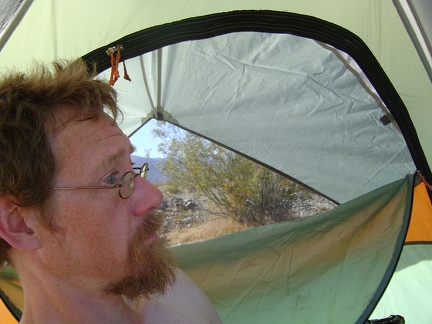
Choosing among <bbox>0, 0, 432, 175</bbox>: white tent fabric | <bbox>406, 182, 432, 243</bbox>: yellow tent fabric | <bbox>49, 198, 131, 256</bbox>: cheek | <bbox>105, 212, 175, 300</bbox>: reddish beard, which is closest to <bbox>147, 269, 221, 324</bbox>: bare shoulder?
<bbox>105, 212, 175, 300</bbox>: reddish beard

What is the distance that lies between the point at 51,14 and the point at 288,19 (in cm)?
64

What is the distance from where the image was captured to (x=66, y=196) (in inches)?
36.0

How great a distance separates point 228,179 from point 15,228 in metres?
1.25

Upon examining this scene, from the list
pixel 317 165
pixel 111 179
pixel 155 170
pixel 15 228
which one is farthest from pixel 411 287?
pixel 15 228

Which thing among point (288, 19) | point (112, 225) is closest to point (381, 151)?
point (288, 19)

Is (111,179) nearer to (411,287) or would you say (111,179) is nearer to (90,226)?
(90,226)

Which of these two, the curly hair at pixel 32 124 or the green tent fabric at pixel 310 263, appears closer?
the curly hair at pixel 32 124

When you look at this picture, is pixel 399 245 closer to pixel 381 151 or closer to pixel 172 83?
pixel 381 151

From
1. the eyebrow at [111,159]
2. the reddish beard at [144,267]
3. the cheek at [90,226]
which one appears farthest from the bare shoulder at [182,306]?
the eyebrow at [111,159]

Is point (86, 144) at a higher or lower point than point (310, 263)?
higher

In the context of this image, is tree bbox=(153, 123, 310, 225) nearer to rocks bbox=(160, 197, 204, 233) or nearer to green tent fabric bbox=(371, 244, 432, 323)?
rocks bbox=(160, 197, 204, 233)

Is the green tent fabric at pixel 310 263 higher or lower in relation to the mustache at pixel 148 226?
lower

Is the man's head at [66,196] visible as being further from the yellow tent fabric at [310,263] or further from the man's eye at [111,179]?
the yellow tent fabric at [310,263]

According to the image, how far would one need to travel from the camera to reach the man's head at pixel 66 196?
0.90 meters
